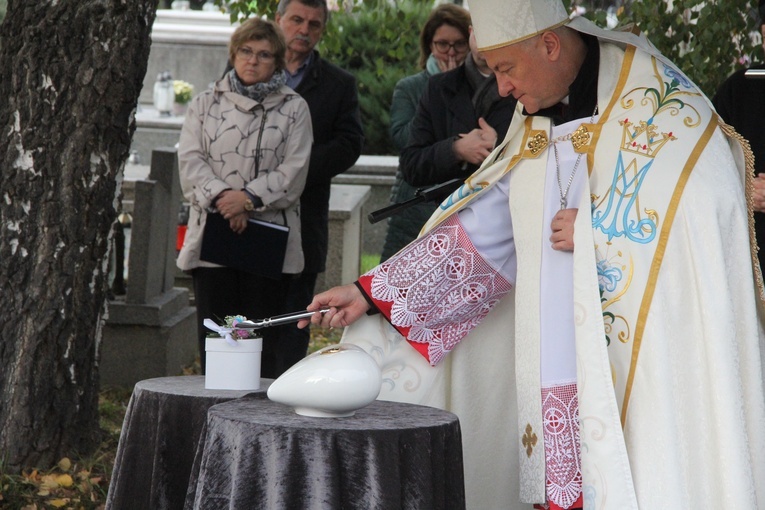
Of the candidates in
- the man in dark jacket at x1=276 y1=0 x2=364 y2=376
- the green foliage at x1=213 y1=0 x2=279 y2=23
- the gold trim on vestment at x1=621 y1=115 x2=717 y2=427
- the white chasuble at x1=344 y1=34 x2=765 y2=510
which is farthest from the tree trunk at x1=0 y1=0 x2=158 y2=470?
the gold trim on vestment at x1=621 y1=115 x2=717 y2=427

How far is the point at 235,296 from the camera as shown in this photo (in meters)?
A: 5.00

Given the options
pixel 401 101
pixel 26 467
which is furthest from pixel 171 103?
pixel 26 467

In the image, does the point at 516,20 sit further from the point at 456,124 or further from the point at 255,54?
the point at 255,54

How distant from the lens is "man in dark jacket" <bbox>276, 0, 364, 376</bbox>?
5297 millimetres

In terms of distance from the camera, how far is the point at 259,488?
2.75m

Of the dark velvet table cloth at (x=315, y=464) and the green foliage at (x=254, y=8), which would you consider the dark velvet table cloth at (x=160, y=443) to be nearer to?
the dark velvet table cloth at (x=315, y=464)

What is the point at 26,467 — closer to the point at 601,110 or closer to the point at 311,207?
the point at 311,207

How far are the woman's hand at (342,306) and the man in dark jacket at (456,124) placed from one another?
1.31 meters

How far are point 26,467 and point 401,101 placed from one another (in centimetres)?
236

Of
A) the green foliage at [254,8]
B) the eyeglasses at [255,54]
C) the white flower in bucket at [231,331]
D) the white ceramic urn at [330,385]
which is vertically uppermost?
the green foliage at [254,8]

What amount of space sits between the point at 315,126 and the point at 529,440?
249 centimetres

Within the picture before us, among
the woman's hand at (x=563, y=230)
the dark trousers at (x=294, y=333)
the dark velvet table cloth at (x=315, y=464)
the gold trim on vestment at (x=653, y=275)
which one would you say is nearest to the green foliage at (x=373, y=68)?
the dark trousers at (x=294, y=333)

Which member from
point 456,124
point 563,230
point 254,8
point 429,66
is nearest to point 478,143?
point 456,124

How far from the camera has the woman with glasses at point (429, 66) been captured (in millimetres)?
5328
